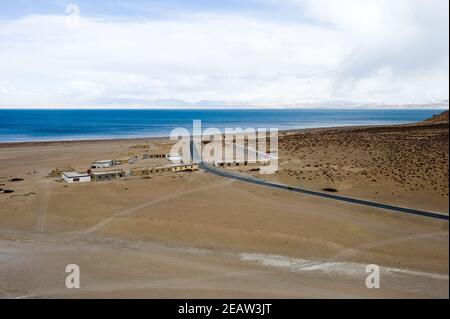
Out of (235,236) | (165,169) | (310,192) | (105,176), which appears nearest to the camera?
(235,236)

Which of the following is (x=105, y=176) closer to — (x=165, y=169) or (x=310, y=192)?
(x=165, y=169)

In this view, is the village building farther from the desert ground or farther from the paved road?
the desert ground

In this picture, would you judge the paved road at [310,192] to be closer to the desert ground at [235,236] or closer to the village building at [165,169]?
the desert ground at [235,236]

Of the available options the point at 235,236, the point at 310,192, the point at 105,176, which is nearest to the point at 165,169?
the point at 105,176

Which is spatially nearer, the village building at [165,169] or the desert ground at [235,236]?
the desert ground at [235,236]

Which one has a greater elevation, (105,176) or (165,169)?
(165,169)

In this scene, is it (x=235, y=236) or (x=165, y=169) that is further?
(x=165, y=169)

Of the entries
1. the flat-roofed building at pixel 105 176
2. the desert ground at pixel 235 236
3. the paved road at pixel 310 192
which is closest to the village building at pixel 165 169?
the flat-roofed building at pixel 105 176

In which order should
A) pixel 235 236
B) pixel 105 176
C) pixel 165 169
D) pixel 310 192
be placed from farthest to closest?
pixel 165 169 < pixel 105 176 < pixel 310 192 < pixel 235 236
